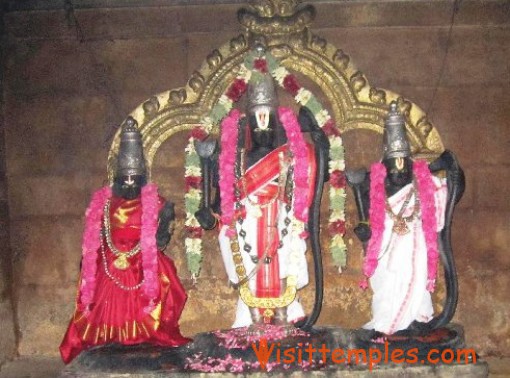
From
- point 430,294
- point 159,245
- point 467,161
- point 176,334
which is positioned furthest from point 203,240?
point 467,161

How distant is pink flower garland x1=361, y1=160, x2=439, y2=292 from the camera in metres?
4.59

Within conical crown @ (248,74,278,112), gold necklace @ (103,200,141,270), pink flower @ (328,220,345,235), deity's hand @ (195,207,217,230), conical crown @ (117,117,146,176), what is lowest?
gold necklace @ (103,200,141,270)

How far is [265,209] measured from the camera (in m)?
4.67

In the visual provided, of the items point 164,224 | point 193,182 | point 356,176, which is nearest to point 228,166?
point 193,182

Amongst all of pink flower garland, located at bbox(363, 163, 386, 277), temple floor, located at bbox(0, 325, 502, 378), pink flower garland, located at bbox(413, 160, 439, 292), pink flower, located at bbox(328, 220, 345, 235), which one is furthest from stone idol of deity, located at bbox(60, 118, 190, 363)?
pink flower garland, located at bbox(413, 160, 439, 292)

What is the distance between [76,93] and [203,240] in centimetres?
181

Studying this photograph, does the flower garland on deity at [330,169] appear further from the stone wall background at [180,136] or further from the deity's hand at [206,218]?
the stone wall background at [180,136]

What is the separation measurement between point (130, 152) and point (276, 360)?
2028 mm

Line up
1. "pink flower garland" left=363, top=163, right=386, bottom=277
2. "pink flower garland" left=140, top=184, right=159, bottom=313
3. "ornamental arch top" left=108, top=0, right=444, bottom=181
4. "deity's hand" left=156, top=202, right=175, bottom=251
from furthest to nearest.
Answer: "ornamental arch top" left=108, top=0, right=444, bottom=181 → "deity's hand" left=156, top=202, right=175, bottom=251 → "pink flower garland" left=363, top=163, right=386, bottom=277 → "pink flower garland" left=140, top=184, right=159, bottom=313

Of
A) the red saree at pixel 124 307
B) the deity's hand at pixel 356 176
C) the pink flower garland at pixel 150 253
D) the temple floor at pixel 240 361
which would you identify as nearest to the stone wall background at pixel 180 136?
the deity's hand at pixel 356 176

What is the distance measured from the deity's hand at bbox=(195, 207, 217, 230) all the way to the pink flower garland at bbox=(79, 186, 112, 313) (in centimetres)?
81

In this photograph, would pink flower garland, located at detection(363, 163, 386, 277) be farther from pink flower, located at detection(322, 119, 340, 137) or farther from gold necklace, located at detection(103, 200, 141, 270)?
gold necklace, located at detection(103, 200, 141, 270)

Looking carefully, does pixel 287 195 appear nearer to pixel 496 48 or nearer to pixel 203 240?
pixel 203 240

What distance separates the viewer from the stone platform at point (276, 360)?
160 inches
